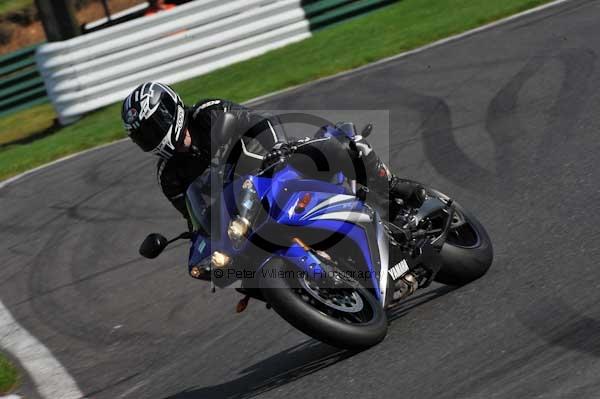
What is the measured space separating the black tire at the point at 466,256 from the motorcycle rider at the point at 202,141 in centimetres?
72

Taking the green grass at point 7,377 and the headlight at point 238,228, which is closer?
the headlight at point 238,228

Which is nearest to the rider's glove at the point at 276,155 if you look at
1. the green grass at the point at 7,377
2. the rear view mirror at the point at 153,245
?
the rear view mirror at the point at 153,245

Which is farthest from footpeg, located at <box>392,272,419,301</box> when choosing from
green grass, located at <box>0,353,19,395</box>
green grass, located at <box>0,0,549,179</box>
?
green grass, located at <box>0,0,549,179</box>

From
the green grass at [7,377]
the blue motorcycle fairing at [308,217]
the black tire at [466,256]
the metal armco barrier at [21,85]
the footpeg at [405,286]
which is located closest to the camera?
the blue motorcycle fairing at [308,217]

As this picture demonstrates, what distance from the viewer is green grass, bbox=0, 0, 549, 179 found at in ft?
43.2

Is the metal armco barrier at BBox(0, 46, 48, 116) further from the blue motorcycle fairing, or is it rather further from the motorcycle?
the blue motorcycle fairing

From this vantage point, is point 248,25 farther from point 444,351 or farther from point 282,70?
point 444,351

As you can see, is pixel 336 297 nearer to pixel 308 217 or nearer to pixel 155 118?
pixel 308 217

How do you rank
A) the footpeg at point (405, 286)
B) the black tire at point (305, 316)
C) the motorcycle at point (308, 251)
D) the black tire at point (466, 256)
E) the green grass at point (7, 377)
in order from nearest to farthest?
the black tire at point (305, 316) → the motorcycle at point (308, 251) → the footpeg at point (405, 286) → the black tire at point (466, 256) → the green grass at point (7, 377)

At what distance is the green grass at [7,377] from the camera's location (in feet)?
20.5

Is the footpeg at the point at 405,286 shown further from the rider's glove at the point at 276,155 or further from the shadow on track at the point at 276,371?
the rider's glove at the point at 276,155

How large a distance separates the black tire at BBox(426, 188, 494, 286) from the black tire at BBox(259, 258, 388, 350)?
105 centimetres

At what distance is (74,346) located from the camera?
698cm

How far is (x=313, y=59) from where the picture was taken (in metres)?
14.1
